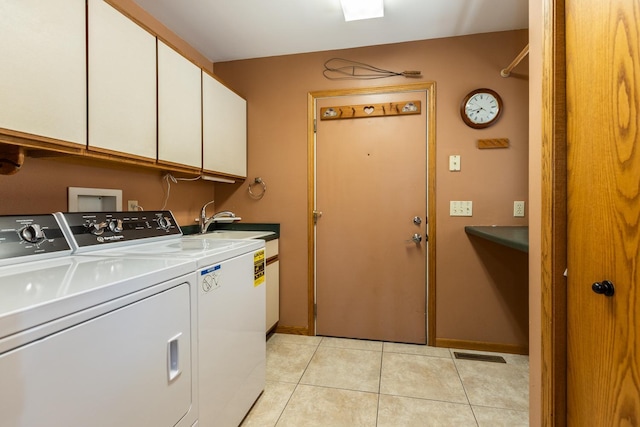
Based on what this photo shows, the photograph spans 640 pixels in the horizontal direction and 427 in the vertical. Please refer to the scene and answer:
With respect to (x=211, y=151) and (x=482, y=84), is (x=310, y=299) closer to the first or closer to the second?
(x=211, y=151)

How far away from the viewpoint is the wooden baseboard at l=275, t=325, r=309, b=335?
256cm

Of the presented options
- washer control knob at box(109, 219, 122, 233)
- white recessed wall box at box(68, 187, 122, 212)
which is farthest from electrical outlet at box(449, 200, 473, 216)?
white recessed wall box at box(68, 187, 122, 212)

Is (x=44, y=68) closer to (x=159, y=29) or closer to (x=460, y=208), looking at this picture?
(x=159, y=29)

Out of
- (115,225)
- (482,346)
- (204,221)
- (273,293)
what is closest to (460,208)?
(482,346)

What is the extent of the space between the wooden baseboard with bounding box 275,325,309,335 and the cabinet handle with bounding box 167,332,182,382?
163cm

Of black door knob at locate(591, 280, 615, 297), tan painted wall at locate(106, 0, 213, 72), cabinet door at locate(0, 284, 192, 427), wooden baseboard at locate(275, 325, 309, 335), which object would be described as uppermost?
tan painted wall at locate(106, 0, 213, 72)

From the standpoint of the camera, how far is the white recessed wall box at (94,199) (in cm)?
151

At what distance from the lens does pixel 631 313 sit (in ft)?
2.51

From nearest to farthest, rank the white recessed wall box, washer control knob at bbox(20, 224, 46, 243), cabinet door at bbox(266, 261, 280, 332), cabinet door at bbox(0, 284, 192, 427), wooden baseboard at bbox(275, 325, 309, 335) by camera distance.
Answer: cabinet door at bbox(0, 284, 192, 427), washer control knob at bbox(20, 224, 46, 243), the white recessed wall box, cabinet door at bbox(266, 261, 280, 332), wooden baseboard at bbox(275, 325, 309, 335)

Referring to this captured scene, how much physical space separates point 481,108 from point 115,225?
2479mm

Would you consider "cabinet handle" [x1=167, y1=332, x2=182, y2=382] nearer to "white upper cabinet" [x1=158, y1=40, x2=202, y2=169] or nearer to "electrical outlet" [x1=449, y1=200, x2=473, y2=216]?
"white upper cabinet" [x1=158, y1=40, x2=202, y2=169]

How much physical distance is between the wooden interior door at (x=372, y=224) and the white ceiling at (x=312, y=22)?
0.45 m

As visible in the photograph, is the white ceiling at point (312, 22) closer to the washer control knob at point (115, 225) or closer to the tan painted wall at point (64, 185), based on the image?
the tan painted wall at point (64, 185)

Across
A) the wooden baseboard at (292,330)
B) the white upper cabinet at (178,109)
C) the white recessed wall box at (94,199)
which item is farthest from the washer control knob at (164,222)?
the wooden baseboard at (292,330)
